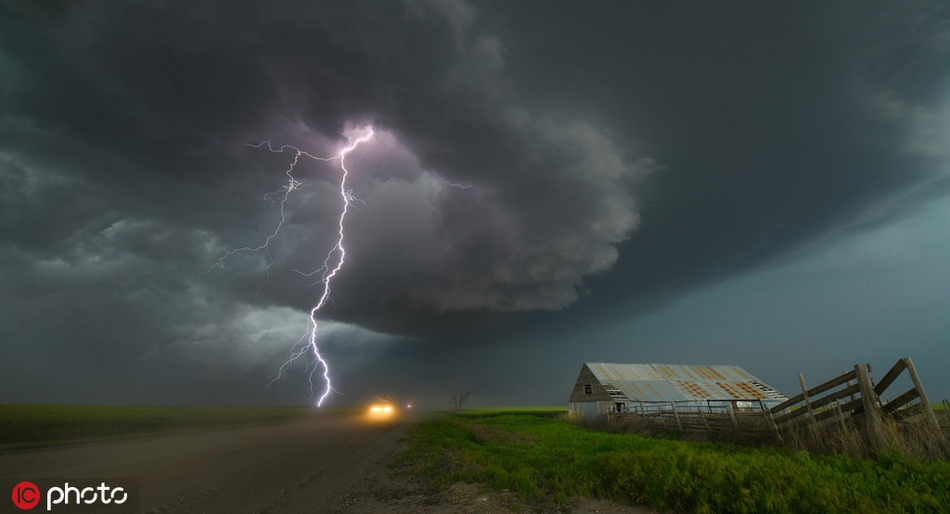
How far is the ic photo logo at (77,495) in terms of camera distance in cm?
902

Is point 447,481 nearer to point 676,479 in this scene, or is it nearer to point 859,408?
point 676,479

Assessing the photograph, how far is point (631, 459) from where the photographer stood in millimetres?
10414

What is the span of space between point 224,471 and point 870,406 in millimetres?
20615

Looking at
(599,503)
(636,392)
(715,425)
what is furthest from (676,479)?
(636,392)

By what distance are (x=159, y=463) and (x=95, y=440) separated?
16822 mm

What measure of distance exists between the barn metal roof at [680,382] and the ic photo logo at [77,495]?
4152cm

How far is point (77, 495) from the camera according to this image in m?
10.2

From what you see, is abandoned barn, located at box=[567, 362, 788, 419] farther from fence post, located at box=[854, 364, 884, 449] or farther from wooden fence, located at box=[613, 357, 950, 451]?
fence post, located at box=[854, 364, 884, 449]

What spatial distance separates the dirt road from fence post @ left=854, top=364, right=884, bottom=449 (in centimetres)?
1417

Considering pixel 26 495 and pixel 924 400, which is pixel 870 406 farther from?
pixel 26 495

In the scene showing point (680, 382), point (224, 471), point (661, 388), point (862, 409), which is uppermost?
point (224, 471)

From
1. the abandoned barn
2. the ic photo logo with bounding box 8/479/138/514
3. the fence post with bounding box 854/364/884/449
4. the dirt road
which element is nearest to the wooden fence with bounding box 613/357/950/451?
the fence post with bounding box 854/364/884/449

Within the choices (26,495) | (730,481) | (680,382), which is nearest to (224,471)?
(26,495)

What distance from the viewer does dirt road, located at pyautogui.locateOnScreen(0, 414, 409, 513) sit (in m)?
9.41
